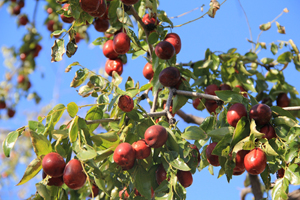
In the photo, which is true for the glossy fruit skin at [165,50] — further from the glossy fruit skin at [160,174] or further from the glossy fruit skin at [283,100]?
the glossy fruit skin at [283,100]

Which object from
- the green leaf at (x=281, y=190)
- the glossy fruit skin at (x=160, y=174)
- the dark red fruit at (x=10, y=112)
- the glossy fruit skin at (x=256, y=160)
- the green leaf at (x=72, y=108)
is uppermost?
the dark red fruit at (x=10, y=112)

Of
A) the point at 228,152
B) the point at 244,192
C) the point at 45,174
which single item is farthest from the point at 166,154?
the point at 244,192

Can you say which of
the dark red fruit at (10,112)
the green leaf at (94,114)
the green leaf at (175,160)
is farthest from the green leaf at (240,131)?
the dark red fruit at (10,112)

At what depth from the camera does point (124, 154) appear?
1482 millimetres

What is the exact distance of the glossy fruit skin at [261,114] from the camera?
154cm

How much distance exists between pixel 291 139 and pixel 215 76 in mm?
1335

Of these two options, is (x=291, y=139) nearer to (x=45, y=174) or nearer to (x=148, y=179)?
(x=148, y=179)

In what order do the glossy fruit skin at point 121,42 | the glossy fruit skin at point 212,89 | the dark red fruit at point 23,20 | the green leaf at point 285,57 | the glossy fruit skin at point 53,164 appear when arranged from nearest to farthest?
the glossy fruit skin at point 53,164 < the glossy fruit skin at point 121,42 < the glossy fruit skin at point 212,89 < the green leaf at point 285,57 < the dark red fruit at point 23,20

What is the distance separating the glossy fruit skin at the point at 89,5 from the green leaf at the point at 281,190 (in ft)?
4.20

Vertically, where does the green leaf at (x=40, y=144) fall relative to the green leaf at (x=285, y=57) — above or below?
below

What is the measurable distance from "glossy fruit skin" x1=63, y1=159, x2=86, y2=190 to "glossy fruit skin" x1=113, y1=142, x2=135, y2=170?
0.17 metres

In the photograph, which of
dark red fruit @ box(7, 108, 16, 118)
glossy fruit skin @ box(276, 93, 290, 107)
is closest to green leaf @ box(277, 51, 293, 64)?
glossy fruit skin @ box(276, 93, 290, 107)

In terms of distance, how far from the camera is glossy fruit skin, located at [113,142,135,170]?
58.6 inches

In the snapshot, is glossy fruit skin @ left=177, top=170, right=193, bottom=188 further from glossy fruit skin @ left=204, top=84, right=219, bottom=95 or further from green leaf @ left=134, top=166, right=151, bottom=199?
glossy fruit skin @ left=204, top=84, right=219, bottom=95
